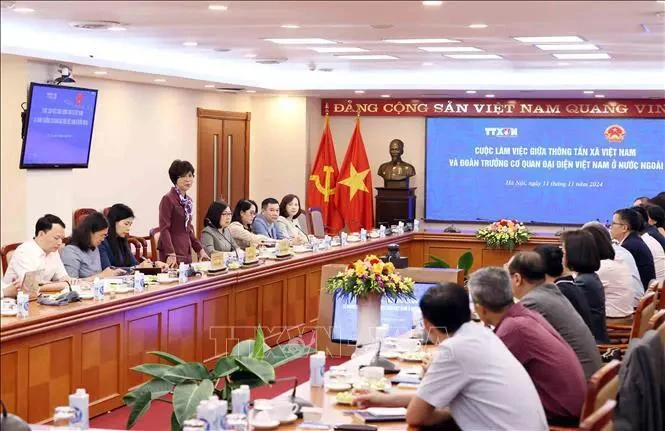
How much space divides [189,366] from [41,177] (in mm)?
5385

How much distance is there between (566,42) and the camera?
29.3 feet

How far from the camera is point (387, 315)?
6625mm

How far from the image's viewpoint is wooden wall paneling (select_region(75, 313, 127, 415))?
641 cm

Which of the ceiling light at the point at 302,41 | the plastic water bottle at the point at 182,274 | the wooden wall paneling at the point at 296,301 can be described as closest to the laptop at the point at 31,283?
the plastic water bottle at the point at 182,274

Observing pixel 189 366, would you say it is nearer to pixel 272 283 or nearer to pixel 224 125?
pixel 272 283

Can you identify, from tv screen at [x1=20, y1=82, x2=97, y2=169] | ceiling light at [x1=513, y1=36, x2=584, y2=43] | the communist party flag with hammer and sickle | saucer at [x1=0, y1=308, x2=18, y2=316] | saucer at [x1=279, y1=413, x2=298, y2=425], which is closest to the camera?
saucer at [x1=279, y1=413, x2=298, y2=425]

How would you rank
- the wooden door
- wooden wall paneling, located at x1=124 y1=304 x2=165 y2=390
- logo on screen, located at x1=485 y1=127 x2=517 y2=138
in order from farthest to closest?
1. logo on screen, located at x1=485 y1=127 x2=517 y2=138
2. the wooden door
3. wooden wall paneling, located at x1=124 y1=304 x2=165 y2=390

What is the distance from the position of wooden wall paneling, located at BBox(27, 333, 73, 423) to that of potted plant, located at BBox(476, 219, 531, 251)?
21.4ft

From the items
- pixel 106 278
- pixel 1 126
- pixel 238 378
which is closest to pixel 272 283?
pixel 106 278

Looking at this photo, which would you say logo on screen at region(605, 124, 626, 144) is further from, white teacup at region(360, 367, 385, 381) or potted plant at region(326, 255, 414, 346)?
white teacup at region(360, 367, 385, 381)


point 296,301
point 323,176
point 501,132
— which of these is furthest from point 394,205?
point 296,301

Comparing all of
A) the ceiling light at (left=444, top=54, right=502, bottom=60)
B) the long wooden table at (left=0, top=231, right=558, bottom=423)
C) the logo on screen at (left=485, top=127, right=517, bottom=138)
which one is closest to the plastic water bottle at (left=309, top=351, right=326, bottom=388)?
the long wooden table at (left=0, top=231, right=558, bottom=423)

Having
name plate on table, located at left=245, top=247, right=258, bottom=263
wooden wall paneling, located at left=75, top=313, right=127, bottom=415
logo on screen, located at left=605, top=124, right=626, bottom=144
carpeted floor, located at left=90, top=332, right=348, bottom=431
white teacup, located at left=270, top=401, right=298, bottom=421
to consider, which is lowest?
carpeted floor, located at left=90, top=332, right=348, bottom=431

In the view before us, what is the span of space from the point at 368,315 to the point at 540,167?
340 inches
